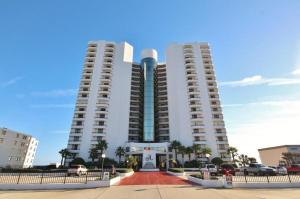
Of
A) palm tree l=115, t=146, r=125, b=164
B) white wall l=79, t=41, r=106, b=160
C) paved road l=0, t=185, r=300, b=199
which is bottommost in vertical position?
paved road l=0, t=185, r=300, b=199

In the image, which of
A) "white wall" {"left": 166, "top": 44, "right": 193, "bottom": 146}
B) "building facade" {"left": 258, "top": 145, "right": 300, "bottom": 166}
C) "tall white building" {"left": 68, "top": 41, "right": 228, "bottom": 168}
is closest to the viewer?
"tall white building" {"left": 68, "top": 41, "right": 228, "bottom": 168}

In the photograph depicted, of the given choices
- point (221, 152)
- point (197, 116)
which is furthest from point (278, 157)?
point (197, 116)

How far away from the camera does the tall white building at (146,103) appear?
64875mm

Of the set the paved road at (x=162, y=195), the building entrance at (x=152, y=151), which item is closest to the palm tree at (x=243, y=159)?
the building entrance at (x=152, y=151)

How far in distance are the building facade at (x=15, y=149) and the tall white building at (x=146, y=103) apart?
30855 mm

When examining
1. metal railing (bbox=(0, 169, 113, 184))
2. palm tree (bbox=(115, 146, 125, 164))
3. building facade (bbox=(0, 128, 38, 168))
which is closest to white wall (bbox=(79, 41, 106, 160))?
palm tree (bbox=(115, 146, 125, 164))

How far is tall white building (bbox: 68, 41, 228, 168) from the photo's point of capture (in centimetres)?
6488

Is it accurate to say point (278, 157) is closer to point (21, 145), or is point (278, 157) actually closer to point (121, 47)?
point (121, 47)

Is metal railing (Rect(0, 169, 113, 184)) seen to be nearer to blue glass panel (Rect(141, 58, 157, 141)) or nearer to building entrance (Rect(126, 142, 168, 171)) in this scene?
building entrance (Rect(126, 142, 168, 171))

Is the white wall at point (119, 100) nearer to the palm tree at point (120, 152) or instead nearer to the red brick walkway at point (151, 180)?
the palm tree at point (120, 152)

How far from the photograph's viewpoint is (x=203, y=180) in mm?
18703

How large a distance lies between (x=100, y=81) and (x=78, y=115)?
16.2m

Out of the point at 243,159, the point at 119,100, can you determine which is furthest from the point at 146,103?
the point at 243,159

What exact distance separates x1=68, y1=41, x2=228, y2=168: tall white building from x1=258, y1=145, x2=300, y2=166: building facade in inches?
1121
